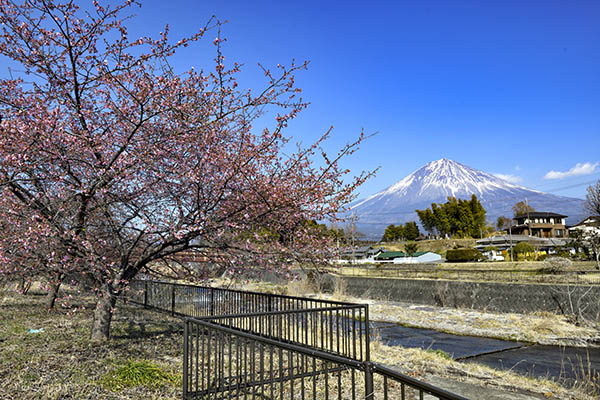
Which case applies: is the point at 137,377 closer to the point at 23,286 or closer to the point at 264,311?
the point at 264,311

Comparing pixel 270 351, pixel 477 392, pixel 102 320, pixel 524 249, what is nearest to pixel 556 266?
pixel 477 392

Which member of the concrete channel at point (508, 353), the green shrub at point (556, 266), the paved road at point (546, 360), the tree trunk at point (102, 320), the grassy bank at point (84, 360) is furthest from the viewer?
the green shrub at point (556, 266)

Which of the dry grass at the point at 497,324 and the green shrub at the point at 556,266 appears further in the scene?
the green shrub at the point at 556,266

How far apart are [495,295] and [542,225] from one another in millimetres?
71177

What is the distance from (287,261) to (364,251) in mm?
68748

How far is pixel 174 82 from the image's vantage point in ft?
19.9

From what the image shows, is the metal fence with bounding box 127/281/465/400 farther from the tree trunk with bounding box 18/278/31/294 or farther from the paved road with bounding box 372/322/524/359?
the paved road with bounding box 372/322/524/359

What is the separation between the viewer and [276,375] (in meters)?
5.80

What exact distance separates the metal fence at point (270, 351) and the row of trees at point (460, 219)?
6852 cm

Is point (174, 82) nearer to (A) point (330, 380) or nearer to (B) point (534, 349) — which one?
(A) point (330, 380)

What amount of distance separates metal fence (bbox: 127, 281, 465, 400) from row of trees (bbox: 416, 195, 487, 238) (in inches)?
2698

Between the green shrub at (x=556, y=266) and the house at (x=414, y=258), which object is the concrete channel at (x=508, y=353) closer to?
the green shrub at (x=556, y=266)

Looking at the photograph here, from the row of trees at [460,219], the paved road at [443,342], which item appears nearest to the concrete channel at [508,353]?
the paved road at [443,342]

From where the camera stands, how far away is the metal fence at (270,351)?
10.3 ft
